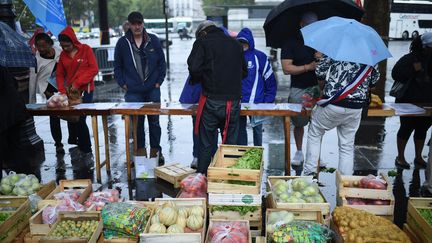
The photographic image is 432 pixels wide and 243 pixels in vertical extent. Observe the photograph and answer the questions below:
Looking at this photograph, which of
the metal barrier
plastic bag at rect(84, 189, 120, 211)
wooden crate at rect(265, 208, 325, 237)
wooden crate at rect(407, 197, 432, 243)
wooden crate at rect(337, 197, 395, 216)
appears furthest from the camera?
the metal barrier

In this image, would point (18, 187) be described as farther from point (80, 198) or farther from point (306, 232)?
point (306, 232)

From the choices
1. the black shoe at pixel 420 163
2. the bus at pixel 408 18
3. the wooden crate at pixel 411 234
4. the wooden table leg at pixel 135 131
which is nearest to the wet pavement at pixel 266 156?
the black shoe at pixel 420 163

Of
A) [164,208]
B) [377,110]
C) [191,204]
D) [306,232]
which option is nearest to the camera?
[306,232]

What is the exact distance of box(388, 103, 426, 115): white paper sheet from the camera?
524 cm

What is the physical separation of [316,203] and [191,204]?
1.21m

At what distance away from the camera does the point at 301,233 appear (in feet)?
10.6

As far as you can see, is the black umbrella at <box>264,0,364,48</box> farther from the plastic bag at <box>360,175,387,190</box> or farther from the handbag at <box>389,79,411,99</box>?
the plastic bag at <box>360,175,387,190</box>

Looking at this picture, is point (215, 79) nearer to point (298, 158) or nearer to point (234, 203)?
point (234, 203)

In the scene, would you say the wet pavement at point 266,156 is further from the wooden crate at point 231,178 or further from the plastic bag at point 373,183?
the wooden crate at point 231,178

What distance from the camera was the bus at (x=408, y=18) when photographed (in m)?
37.5

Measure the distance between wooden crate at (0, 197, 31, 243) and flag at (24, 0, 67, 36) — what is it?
9.96 feet

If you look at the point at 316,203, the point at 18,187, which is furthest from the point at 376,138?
the point at 18,187

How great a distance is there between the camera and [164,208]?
362 centimetres

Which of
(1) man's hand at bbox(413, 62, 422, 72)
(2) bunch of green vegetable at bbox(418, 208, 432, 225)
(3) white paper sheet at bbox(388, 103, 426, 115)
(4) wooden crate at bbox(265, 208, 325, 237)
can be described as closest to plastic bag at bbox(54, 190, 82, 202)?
(4) wooden crate at bbox(265, 208, 325, 237)
